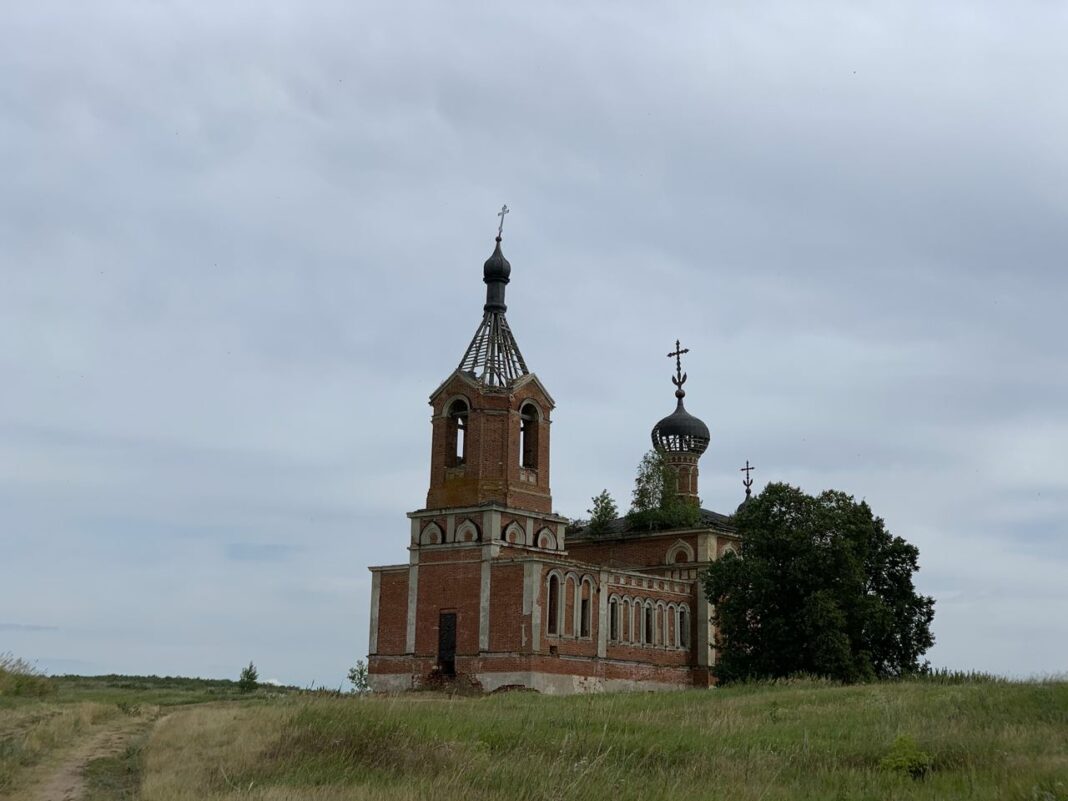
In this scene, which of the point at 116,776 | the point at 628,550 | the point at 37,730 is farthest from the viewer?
the point at 628,550

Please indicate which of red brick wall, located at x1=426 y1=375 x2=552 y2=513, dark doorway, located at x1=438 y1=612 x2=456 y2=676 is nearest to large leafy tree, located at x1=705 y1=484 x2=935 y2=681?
red brick wall, located at x1=426 y1=375 x2=552 y2=513

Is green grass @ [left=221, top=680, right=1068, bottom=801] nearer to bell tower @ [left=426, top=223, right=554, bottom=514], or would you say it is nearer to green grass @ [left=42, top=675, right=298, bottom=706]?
green grass @ [left=42, top=675, right=298, bottom=706]

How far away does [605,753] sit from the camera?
17.0 metres

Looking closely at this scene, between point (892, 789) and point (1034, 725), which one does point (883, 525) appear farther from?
point (892, 789)

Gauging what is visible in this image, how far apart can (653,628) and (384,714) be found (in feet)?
112

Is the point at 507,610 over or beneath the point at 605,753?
over

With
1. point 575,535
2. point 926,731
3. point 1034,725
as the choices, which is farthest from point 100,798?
point 575,535

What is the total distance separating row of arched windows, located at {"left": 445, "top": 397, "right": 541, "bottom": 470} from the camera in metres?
50.0

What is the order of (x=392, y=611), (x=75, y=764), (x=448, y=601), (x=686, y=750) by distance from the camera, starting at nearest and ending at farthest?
(x=686, y=750) < (x=75, y=764) < (x=448, y=601) < (x=392, y=611)

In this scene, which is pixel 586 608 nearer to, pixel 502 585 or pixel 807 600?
pixel 502 585

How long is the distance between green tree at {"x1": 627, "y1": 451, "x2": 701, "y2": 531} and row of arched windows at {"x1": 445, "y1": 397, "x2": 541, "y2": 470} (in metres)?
9.89

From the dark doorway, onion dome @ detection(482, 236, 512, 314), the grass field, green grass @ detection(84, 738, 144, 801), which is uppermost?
onion dome @ detection(482, 236, 512, 314)

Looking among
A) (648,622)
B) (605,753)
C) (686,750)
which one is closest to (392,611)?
(648,622)

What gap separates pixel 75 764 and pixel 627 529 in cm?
4215
